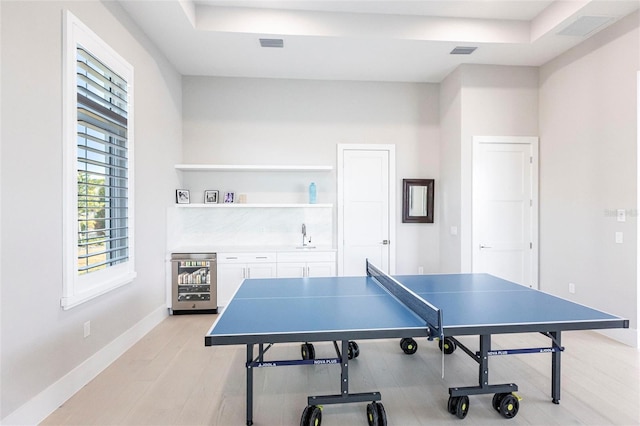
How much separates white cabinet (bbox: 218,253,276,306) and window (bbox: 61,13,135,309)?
3.92 ft

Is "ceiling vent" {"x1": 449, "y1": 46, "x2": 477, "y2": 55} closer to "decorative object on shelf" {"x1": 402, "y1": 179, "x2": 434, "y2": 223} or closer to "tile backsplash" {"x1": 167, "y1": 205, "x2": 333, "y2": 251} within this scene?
"decorative object on shelf" {"x1": 402, "y1": 179, "x2": 434, "y2": 223}

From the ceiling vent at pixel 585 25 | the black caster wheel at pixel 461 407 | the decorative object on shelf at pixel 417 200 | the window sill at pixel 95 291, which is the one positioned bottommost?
the black caster wheel at pixel 461 407

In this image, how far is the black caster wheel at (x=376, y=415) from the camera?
2.00 m

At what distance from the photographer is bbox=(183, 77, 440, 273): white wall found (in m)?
4.83

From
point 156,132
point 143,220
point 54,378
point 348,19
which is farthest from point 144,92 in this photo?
point 54,378

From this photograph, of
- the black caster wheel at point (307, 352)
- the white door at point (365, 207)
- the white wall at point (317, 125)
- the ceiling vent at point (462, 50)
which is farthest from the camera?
the white door at point (365, 207)

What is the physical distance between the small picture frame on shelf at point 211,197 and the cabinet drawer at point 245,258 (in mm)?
849

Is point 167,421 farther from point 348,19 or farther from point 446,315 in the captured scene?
→ point 348,19

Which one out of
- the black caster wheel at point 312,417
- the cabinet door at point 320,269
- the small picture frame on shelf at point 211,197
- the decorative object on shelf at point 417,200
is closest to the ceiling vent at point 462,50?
the decorative object on shelf at point 417,200

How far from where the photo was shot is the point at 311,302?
2258mm

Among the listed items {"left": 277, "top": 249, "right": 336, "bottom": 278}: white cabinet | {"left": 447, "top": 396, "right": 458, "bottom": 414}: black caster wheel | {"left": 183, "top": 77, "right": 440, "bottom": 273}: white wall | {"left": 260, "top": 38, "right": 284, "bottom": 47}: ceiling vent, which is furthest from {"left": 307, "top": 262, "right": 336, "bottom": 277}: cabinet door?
{"left": 260, "top": 38, "right": 284, "bottom": 47}: ceiling vent

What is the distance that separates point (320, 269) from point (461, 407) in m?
2.55

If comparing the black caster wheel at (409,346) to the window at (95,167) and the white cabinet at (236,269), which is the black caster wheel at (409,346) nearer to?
the white cabinet at (236,269)

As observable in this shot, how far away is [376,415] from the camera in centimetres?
201
